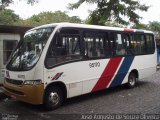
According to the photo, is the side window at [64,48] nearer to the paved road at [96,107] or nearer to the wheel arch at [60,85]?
the wheel arch at [60,85]

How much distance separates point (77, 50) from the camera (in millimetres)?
8633

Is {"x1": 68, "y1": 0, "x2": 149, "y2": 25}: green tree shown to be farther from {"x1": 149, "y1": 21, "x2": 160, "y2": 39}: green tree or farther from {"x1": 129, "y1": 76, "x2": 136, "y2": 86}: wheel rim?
{"x1": 149, "y1": 21, "x2": 160, "y2": 39}: green tree

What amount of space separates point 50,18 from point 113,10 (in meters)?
22.4

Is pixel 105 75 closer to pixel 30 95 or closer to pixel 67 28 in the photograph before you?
pixel 67 28

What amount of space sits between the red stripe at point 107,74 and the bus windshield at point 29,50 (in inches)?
106

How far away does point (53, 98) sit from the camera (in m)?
7.97

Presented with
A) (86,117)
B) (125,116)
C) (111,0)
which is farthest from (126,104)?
(111,0)

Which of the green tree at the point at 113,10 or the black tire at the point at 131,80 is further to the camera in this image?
the green tree at the point at 113,10

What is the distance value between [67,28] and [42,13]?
41.2 meters

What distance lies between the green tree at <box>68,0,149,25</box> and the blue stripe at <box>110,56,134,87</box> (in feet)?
36.6

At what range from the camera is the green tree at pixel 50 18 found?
4145 cm

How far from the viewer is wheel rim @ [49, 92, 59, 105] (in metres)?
7.89

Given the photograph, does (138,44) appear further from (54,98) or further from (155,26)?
(155,26)

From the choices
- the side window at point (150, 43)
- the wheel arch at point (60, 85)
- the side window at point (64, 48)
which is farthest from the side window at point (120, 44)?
the wheel arch at point (60, 85)
